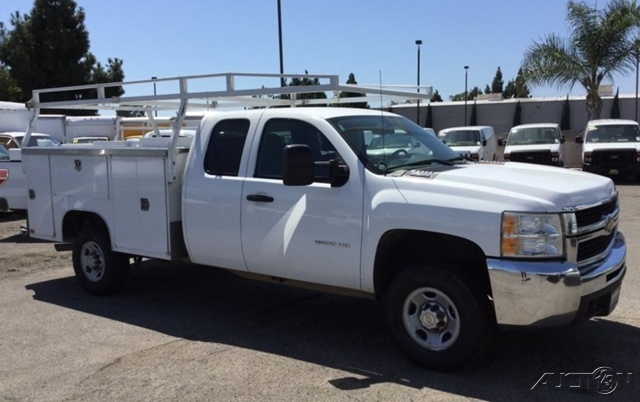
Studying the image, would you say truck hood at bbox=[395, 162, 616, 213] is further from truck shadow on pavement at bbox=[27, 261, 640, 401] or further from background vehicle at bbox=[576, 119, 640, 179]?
background vehicle at bbox=[576, 119, 640, 179]

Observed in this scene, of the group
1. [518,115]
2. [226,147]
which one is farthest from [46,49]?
[226,147]

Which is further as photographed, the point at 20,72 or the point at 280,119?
the point at 20,72

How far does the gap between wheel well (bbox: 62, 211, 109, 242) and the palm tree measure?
21206 mm

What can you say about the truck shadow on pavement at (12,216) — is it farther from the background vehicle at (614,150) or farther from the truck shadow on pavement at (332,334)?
the background vehicle at (614,150)

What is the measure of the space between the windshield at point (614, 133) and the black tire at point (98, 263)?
16.7 meters

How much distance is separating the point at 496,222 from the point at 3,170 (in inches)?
418

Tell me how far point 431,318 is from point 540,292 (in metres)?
0.85

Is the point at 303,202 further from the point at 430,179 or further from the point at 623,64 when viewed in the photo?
the point at 623,64

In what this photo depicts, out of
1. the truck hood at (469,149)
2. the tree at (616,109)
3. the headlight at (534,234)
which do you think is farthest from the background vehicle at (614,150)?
the headlight at (534,234)

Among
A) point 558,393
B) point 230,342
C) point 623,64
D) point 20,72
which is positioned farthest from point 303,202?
point 20,72

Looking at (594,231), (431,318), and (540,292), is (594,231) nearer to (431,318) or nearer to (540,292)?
(540,292)

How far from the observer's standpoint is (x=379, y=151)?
17.1ft

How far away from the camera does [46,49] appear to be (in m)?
35.2

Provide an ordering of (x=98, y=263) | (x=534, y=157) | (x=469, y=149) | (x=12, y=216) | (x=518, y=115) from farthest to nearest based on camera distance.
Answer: (x=518, y=115), (x=469, y=149), (x=534, y=157), (x=12, y=216), (x=98, y=263)
